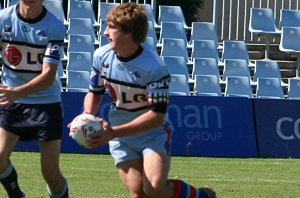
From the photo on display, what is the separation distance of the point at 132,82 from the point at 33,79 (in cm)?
119

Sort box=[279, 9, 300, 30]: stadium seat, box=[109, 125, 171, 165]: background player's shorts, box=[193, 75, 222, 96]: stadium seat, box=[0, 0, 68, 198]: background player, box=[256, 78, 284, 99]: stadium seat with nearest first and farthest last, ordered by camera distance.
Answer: box=[109, 125, 171, 165]: background player's shorts, box=[0, 0, 68, 198]: background player, box=[193, 75, 222, 96]: stadium seat, box=[256, 78, 284, 99]: stadium seat, box=[279, 9, 300, 30]: stadium seat

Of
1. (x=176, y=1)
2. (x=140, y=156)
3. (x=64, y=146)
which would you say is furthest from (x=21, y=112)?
(x=176, y=1)

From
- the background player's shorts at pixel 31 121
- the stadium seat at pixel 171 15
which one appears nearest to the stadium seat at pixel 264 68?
the stadium seat at pixel 171 15

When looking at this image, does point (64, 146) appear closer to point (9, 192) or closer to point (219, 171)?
point (219, 171)

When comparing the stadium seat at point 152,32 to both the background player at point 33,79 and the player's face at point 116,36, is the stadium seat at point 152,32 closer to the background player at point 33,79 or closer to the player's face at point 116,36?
the background player at point 33,79

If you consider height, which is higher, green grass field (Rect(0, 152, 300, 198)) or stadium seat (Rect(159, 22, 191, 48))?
stadium seat (Rect(159, 22, 191, 48))

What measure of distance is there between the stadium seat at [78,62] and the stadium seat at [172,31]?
2.24 metres

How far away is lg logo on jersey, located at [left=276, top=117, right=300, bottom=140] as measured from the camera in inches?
698

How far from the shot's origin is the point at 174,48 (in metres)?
21.4

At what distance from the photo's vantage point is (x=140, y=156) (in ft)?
26.6

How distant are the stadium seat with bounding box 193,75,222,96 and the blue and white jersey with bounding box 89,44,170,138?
12.3 m

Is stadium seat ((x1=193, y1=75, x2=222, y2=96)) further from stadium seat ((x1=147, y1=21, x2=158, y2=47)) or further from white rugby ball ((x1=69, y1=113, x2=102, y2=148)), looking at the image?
white rugby ball ((x1=69, y1=113, x2=102, y2=148))

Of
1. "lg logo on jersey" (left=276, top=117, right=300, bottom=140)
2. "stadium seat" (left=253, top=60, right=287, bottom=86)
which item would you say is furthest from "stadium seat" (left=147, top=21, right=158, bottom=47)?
"lg logo on jersey" (left=276, top=117, right=300, bottom=140)

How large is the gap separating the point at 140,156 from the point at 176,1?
22.6 metres
